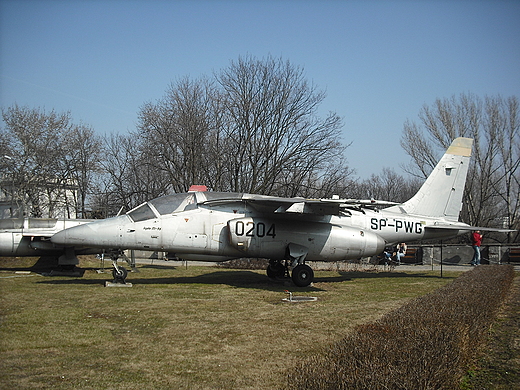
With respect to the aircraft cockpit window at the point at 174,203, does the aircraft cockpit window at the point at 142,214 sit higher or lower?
lower

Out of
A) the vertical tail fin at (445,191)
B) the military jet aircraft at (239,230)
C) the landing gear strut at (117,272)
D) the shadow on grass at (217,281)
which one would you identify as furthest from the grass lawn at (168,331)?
the vertical tail fin at (445,191)

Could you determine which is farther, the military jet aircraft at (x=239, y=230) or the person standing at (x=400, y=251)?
the person standing at (x=400, y=251)

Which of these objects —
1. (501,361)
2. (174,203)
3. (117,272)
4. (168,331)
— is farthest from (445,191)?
(168,331)

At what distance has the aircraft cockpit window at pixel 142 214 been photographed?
42.2 feet

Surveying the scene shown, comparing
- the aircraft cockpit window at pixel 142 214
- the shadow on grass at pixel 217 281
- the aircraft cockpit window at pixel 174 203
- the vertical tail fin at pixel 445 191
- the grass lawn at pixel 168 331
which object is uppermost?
the vertical tail fin at pixel 445 191

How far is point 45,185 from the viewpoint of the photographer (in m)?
29.2

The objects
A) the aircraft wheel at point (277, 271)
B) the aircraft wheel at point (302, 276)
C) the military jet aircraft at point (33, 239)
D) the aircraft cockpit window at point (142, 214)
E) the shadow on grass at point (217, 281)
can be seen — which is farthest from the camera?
the military jet aircraft at point (33, 239)

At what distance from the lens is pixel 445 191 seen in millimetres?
16922

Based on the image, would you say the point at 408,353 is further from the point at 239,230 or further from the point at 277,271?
the point at 277,271

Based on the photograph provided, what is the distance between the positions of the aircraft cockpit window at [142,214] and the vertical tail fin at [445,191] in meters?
8.67

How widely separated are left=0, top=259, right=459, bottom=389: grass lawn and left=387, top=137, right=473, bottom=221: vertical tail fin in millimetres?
4088

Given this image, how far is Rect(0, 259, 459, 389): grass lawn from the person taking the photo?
16.9 ft

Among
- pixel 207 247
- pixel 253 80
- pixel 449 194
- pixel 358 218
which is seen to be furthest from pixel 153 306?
pixel 253 80

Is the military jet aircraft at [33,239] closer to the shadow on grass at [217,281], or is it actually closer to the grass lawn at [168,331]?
the shadow on grass at [217,281]
